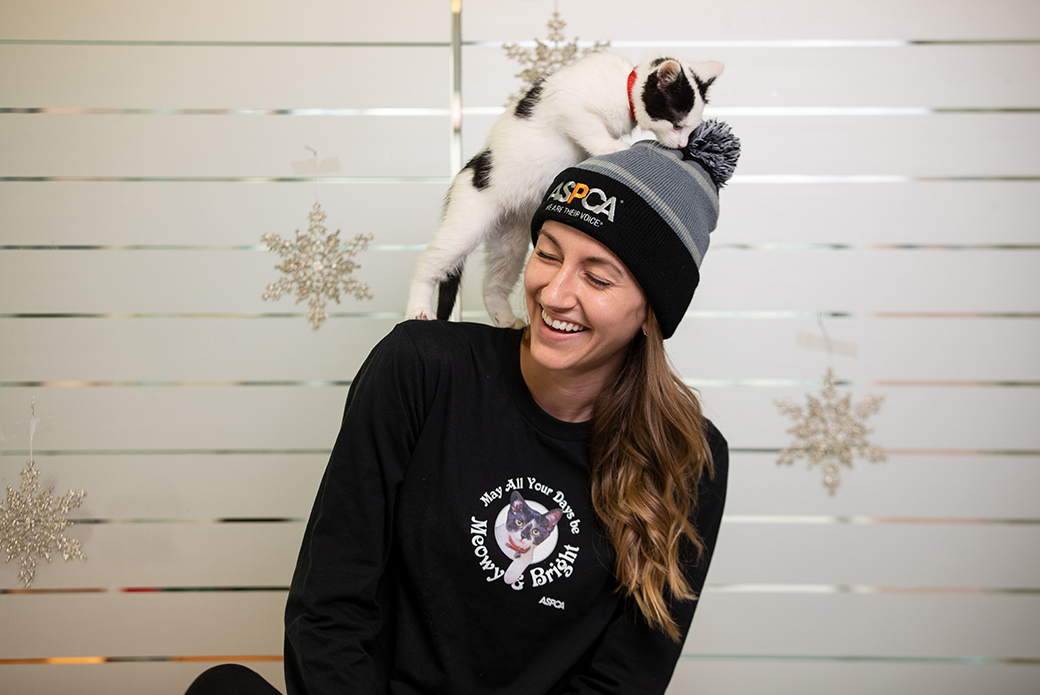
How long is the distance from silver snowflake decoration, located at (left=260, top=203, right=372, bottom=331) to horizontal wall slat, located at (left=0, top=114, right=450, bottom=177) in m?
0.17

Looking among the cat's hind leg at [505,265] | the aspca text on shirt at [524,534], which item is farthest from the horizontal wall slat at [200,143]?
the aspca text on shirt at [524,534]

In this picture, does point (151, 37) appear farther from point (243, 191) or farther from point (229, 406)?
point (229, 406)

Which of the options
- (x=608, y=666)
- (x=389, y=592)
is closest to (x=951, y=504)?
(x=608, y=666)

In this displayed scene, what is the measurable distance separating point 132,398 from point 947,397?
2.17 metres

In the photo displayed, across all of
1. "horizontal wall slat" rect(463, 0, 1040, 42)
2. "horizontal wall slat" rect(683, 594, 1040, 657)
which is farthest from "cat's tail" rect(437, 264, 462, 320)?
"horizontal wall slat" rect(683, 594, 1040, 657)

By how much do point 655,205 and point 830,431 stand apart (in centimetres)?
115

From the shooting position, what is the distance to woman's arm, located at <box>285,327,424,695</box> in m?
0.97

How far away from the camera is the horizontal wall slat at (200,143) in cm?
176

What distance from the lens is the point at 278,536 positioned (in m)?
1.84

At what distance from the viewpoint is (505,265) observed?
51.3 inches

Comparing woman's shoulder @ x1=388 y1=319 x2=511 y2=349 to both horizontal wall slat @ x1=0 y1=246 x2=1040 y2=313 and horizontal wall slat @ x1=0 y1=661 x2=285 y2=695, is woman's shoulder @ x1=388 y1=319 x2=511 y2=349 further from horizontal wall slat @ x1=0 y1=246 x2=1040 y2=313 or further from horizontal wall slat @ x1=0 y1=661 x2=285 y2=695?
horizontal wall slat @ x1=0 y1=661 x2=285 y2=695

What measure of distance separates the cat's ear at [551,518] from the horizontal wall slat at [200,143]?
1.02 m

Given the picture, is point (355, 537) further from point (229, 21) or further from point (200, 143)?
point (229, 21)

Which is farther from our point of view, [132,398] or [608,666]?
[132,398]
